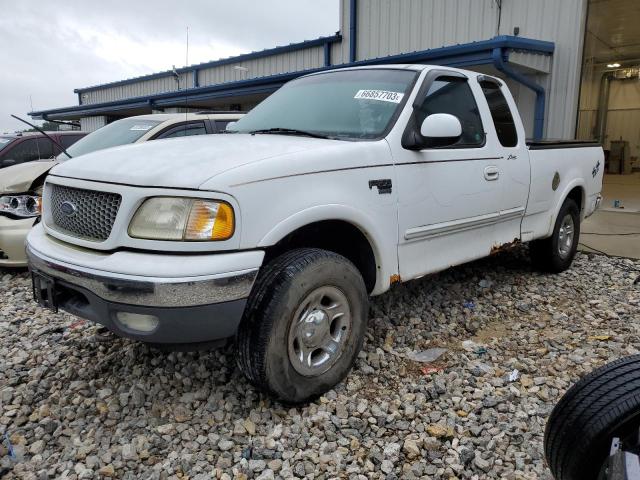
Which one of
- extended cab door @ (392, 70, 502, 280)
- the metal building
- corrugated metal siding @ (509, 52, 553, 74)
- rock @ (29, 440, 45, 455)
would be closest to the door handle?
extended cab door @ (392, 70, 502, 280)

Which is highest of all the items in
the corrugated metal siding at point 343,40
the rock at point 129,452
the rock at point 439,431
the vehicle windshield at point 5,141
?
the corrugated metal siding at point 343,40

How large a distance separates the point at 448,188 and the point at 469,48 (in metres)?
5.63

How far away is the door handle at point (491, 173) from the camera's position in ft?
12.8

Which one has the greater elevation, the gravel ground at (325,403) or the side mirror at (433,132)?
the side mirror at (433,132)

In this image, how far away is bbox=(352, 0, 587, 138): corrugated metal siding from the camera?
29.2ft

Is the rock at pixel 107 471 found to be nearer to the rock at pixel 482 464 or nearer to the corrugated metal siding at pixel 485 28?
the rock at pixel 482 464

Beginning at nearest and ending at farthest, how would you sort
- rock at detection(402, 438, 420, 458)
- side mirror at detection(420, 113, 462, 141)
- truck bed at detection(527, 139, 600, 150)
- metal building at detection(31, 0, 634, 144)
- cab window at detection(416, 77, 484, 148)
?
rock at detection(402, 438, 420, 458) → side mirror at detection(420, 113, 462, 141) → cab window at detection(416, 77, 484, 148) → truck bed at detection(527, 139, 600, 150) → metal building at detection(31, 0, 634, 144)

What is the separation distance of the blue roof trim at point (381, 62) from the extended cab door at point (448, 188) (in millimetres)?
4576

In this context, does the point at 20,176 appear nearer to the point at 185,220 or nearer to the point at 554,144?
the point at 185,220

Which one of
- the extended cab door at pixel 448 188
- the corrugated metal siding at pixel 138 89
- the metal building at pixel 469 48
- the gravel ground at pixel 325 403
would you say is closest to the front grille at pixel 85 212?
the gravel ground at pixel 325 403

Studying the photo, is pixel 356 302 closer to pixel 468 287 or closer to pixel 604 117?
pixel 468 287

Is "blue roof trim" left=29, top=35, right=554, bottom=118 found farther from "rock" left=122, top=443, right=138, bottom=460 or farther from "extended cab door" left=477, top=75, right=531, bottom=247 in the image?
"rock" left=122, top=443, right=138, bottom=460

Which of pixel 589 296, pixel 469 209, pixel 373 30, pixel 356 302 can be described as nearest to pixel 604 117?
pixel 373 30

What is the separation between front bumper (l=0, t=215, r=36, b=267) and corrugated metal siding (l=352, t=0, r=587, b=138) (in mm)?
8256
